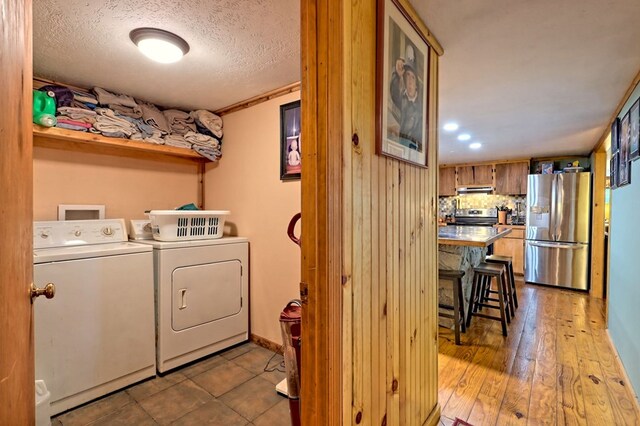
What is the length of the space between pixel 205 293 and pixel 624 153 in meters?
3.36

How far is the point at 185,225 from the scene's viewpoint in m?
2.47

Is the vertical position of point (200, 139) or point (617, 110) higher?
point (617, 110)

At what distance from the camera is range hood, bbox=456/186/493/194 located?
596 cm

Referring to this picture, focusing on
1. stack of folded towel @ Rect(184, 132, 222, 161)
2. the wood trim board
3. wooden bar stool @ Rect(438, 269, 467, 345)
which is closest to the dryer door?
stack of folded towel @ Rect(184, 132, 222, 161)

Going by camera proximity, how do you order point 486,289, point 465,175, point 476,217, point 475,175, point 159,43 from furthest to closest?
point 476,217, point 465,175, point 475,175, point 486,289, point 159,43

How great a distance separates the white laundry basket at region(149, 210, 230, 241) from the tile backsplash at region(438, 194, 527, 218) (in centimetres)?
485

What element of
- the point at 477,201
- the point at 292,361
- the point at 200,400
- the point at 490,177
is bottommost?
the point at 200,400

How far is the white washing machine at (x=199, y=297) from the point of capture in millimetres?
2232

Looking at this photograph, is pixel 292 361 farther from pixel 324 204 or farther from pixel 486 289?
pixel 486 289

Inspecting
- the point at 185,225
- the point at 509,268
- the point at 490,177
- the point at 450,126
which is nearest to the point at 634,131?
the point at 450,126

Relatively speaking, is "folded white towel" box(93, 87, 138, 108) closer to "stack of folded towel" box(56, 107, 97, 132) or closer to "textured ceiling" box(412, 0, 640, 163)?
"stack of folded towel" box(56, 107, 97, 132)

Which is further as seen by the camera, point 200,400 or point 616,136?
Answer: point 616,136

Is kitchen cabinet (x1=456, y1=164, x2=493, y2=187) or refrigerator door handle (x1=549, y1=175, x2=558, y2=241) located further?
kitchen cabinet (x1=456, y1=164, x2=493, y2=187)

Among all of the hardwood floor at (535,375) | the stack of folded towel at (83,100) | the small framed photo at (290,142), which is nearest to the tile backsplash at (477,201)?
the hardwood floor at (535,375)
